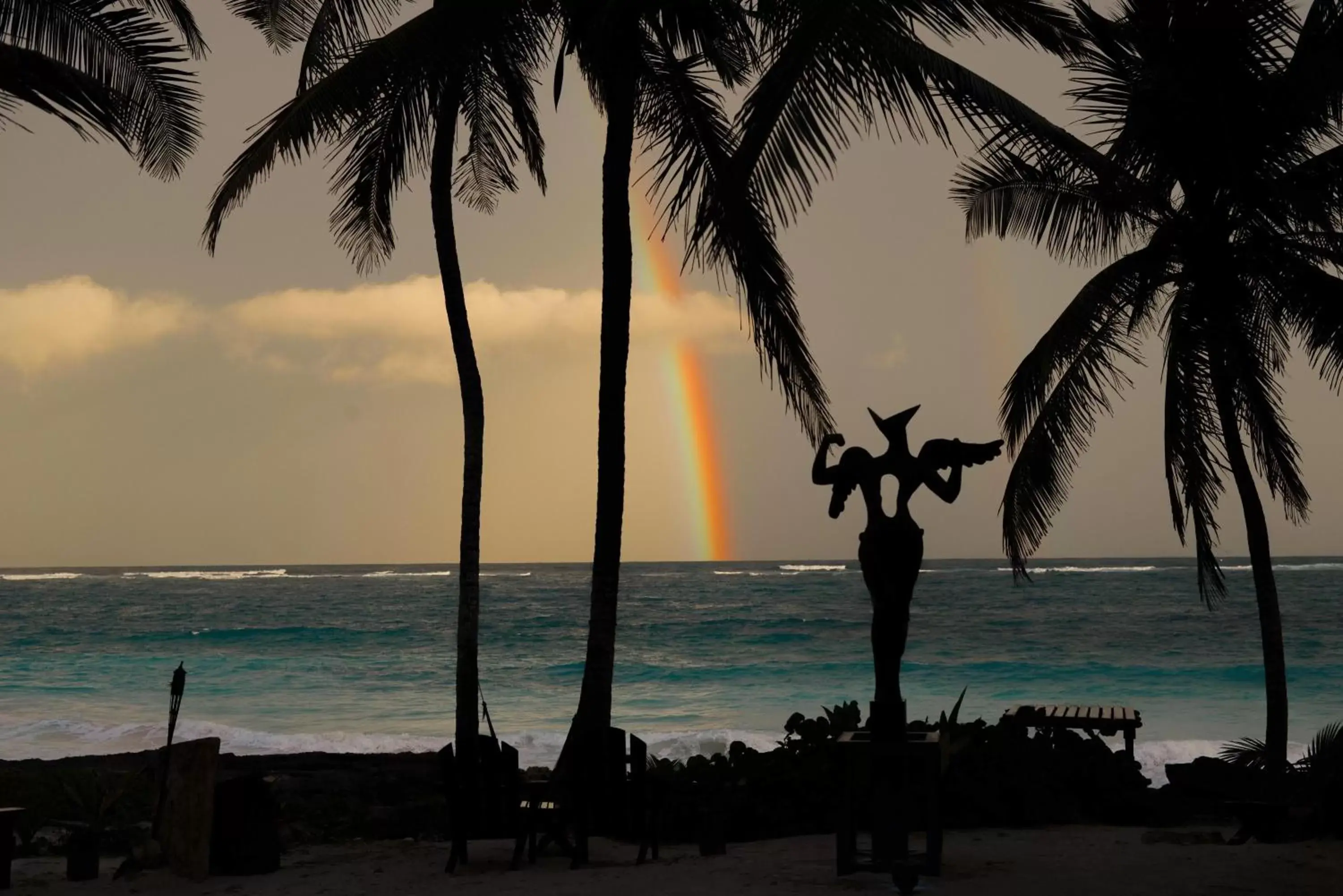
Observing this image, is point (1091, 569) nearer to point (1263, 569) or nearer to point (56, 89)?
point (1263, 569)

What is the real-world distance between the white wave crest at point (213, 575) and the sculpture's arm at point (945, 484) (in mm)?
111870

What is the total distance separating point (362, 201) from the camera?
46.5 feet

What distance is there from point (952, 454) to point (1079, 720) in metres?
5.34

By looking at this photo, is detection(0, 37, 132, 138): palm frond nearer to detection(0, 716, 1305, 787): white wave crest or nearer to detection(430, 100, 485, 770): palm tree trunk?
detection(430, 100, 485, 770): palm tree trunk

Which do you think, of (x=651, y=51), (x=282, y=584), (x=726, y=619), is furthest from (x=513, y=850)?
(x=282, y=584)

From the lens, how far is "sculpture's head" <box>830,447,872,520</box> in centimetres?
780

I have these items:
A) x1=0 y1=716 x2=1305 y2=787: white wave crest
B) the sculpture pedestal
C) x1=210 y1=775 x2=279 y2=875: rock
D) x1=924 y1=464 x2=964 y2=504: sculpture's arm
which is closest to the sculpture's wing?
x1=924 y1=464 x2=964 y2=504: sculpture's arm

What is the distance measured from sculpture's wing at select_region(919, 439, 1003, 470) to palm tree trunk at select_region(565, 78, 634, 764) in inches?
148

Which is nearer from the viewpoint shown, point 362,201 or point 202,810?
point 202,810

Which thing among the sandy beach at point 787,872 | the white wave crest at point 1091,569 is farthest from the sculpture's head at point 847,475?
the white wave crest at point 1091,569

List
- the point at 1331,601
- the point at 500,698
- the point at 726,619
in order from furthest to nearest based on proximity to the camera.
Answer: the point at 1331,601
the point at 726,619
the point at 500,698

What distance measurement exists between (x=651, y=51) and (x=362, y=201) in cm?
456

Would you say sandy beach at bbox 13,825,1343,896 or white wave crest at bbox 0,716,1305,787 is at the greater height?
sandy beach at bbox 13,825,1343,896

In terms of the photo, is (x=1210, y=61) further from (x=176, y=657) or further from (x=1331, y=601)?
(x=1331, y=601)
